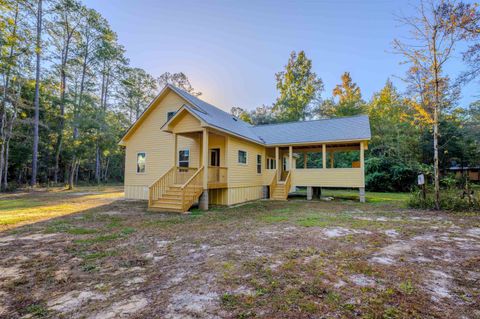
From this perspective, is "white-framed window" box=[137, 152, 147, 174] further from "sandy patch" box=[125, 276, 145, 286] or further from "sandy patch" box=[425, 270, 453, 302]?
"sandy patch" box=[425, 270, 453, 302]

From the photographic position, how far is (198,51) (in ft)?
54.3

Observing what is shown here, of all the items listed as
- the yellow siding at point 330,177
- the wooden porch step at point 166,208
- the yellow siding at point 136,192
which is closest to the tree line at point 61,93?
the yellow siding at point 136,192

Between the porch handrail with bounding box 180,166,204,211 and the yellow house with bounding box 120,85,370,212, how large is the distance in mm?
43

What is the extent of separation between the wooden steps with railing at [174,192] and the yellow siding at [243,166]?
215cm

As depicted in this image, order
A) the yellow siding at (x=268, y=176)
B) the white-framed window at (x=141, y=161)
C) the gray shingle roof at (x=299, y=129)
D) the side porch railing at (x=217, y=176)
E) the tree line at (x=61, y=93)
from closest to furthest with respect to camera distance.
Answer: the side porch railing at (x=217, y=176)
the gray shingle roof at (x=299, y=129)
the white-framed window at (x=141, y=161)
the yellow siding at (x=268, y=176)
the tree line at (x=61, y=93)

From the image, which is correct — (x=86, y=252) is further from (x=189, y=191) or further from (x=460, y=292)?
(x=460, y=292)

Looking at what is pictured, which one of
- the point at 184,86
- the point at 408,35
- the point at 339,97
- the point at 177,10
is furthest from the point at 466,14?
the point at 184,86

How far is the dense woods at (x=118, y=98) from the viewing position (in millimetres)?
10273

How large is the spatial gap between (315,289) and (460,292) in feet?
6.26

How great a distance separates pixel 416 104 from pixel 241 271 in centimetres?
1116

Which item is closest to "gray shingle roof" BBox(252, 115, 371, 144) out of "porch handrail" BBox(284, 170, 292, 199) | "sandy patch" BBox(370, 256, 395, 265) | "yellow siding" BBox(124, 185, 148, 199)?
"porch handrail" BBox(284, 170, 292, 199)

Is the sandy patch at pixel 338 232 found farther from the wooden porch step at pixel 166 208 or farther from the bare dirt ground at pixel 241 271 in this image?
the wooden porch step at pixel 166 208

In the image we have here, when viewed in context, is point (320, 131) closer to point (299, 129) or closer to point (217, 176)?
point (299, 129)

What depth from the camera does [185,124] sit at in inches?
422
